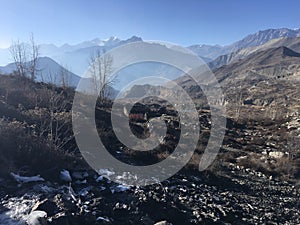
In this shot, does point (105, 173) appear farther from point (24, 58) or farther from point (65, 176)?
point (24, 58)

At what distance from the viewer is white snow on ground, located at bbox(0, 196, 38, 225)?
826 centimetres

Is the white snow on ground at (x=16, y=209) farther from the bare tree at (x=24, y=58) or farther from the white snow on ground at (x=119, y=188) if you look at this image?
the bare tree at (x=24, y=58)

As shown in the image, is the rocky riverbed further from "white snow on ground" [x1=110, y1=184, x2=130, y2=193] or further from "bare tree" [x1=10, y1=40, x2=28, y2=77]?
"bare tree" [x1=10, y1=40, x2=28, y2=77]

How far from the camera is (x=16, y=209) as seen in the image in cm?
888

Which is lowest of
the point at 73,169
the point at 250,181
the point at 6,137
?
the point at 250,181

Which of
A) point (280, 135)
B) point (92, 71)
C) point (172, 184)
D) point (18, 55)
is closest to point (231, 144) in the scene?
point (280, 135)

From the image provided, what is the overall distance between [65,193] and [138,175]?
156 inches

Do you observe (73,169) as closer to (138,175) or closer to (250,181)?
(138,175)

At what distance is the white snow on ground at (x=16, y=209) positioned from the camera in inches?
325

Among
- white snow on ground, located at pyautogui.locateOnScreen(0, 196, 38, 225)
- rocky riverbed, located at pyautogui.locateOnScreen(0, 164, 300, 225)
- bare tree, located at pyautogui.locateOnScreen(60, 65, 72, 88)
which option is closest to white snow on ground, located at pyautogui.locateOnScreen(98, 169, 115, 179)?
rocky riverbed, located at pyautogui.locateOnScreen(0, 164, 300, 225)

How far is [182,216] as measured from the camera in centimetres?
1034

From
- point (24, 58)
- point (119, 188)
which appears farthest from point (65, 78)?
point (119, 188)

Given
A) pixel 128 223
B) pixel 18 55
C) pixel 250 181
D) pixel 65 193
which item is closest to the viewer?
pixel 128 223

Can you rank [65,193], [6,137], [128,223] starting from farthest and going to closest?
[6,137]
[65,193]
[128,223]
